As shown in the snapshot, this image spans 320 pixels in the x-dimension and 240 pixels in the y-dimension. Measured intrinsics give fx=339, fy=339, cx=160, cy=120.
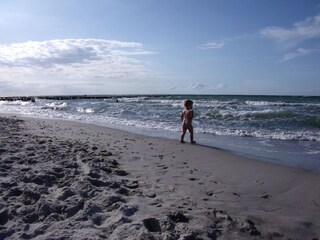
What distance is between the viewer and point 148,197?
416 cm

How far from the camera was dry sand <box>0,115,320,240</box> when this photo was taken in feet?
10.6

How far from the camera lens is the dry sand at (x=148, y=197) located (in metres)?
3.23

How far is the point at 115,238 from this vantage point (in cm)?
299

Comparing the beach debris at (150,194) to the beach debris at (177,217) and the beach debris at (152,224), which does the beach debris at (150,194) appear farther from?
the beach debris at (152,224)

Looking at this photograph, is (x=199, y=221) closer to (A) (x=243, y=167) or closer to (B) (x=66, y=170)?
(B) (x=66, y=170)

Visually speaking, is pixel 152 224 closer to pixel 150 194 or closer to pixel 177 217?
pixel 177 217

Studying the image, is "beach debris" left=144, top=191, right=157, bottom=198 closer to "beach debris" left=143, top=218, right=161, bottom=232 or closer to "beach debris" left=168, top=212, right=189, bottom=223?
"beach debris" left=168, top=212, right=189, bottom=223

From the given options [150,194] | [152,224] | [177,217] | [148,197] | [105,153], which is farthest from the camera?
[105,153]

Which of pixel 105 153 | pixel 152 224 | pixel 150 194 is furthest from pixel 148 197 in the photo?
pixel 105 153

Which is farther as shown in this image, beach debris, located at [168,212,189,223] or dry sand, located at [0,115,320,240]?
beach debris, located at [168,212,189,223]

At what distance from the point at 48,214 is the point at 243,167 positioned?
3963mm

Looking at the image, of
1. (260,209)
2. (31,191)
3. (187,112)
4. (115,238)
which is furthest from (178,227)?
(187,112)

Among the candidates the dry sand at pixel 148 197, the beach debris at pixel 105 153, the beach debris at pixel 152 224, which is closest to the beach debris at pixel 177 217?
the dry sand at pixel 148 197

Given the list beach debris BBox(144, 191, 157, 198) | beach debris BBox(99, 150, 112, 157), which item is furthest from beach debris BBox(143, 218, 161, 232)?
beach debris BBox(99, 150, 112, 157)
